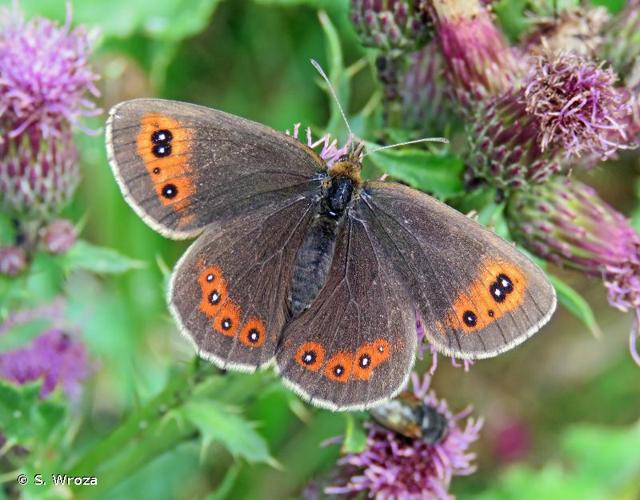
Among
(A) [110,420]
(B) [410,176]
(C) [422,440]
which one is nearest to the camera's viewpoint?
(B) [410,176]

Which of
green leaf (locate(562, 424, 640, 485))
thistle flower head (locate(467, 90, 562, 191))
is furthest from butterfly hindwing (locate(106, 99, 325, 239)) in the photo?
Result: green leaf (locate(562, 424, 640, 485))

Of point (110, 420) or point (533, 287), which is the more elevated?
point (533, 287)

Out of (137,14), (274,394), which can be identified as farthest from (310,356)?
(137,14)

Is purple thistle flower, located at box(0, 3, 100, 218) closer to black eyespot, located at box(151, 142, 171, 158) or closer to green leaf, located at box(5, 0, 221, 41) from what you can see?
black eyespot, located at box(151, 142, 171, 158)

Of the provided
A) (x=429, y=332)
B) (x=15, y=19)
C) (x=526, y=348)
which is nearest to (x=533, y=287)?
(x=429, y=332)

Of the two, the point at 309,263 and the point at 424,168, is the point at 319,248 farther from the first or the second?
the point at 424,168

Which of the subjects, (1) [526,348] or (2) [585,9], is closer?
(2) [585,9]

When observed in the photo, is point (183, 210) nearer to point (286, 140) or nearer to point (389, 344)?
point (286, 140)
